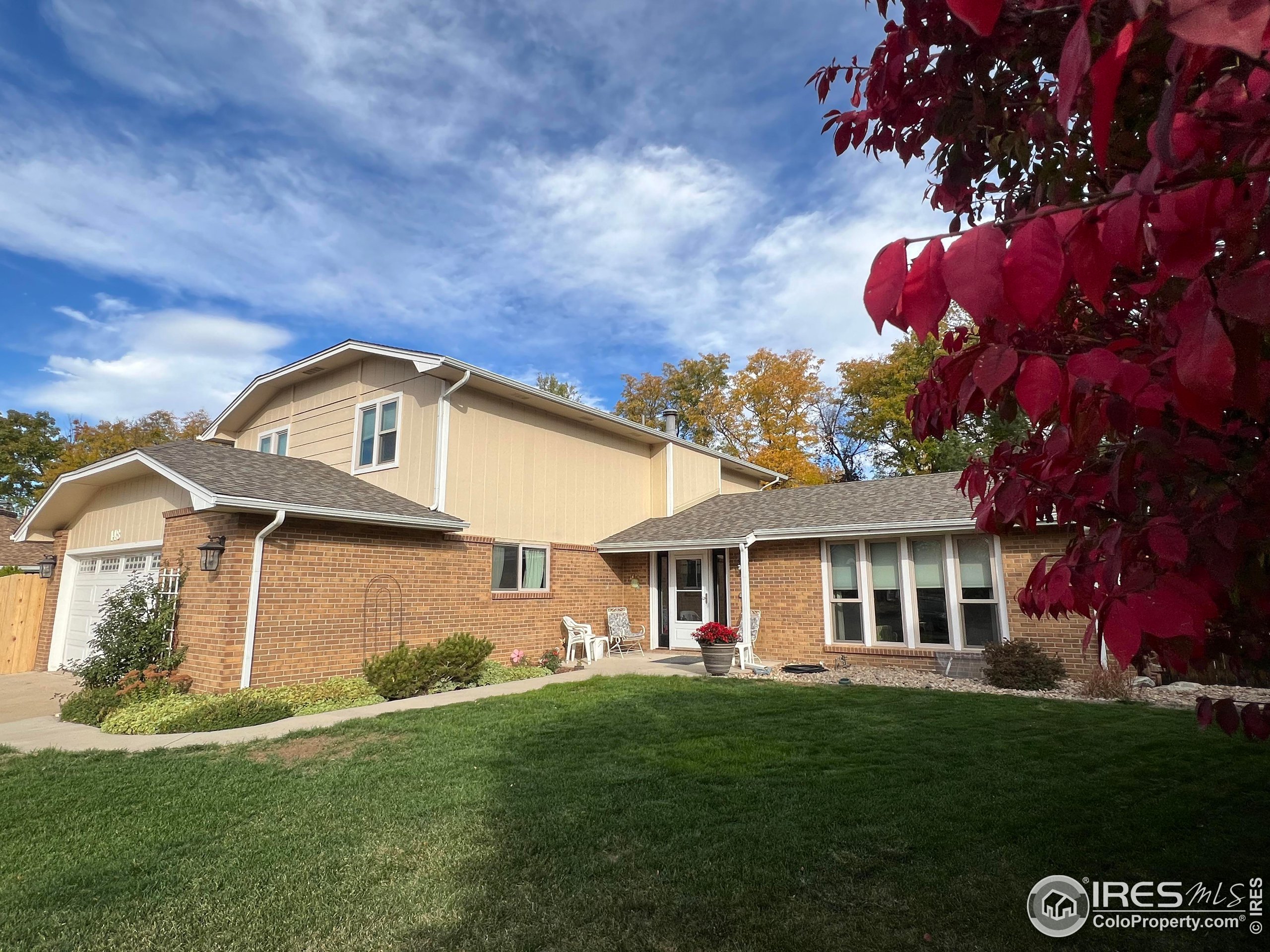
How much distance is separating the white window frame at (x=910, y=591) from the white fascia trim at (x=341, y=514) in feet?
24.4

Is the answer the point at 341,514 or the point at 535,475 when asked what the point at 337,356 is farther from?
the point at 341,514

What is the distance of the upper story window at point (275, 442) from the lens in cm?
1596

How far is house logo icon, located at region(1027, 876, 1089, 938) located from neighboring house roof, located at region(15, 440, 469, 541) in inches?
387

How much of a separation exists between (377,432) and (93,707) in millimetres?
6861

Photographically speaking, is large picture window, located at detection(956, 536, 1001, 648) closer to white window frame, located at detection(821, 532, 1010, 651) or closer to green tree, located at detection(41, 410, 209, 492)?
white window frame, located at detection(821, 532, 1010, 651)

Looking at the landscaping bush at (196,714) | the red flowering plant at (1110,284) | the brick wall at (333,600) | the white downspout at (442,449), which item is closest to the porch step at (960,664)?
the brick wall at (333,600)

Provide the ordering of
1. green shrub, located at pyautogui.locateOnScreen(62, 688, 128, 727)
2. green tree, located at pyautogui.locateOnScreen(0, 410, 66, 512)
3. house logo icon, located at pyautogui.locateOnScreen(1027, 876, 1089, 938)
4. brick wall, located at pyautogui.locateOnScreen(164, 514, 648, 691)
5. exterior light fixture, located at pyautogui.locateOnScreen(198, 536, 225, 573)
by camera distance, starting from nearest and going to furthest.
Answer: house logo icon, located at pyautogui.locateOnScreen(1027, 876, 1089, 938), green shrub, located at pyautogui.locateOnScreen(62, 688, 128, 727), exterior light fixture, located at pyautogui.locateOnScreen(198, 536, 225, 573), brick wall, located at pyautogui.locateOnScreen(164, 514, 648, 691), green tree, located at pyautogui.locateOnScreen(0, 410, 66, 512)

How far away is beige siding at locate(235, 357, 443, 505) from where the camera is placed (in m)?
13.2

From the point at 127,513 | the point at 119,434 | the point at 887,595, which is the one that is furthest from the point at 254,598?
the point at 119,434

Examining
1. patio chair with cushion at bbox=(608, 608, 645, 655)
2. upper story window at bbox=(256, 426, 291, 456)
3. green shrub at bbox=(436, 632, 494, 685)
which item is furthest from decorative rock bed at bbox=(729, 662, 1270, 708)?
upper story window at bbox=(256, 426, 291, 456)

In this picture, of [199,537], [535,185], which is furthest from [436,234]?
[199,537]

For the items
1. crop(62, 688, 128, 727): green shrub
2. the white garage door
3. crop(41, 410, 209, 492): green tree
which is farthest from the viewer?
crop(41, 410, 209, 492): green tree

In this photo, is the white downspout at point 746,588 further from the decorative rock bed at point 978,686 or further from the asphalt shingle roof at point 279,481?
the asphalt shingle roof at point 279,481

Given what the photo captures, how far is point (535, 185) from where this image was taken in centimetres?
1278
